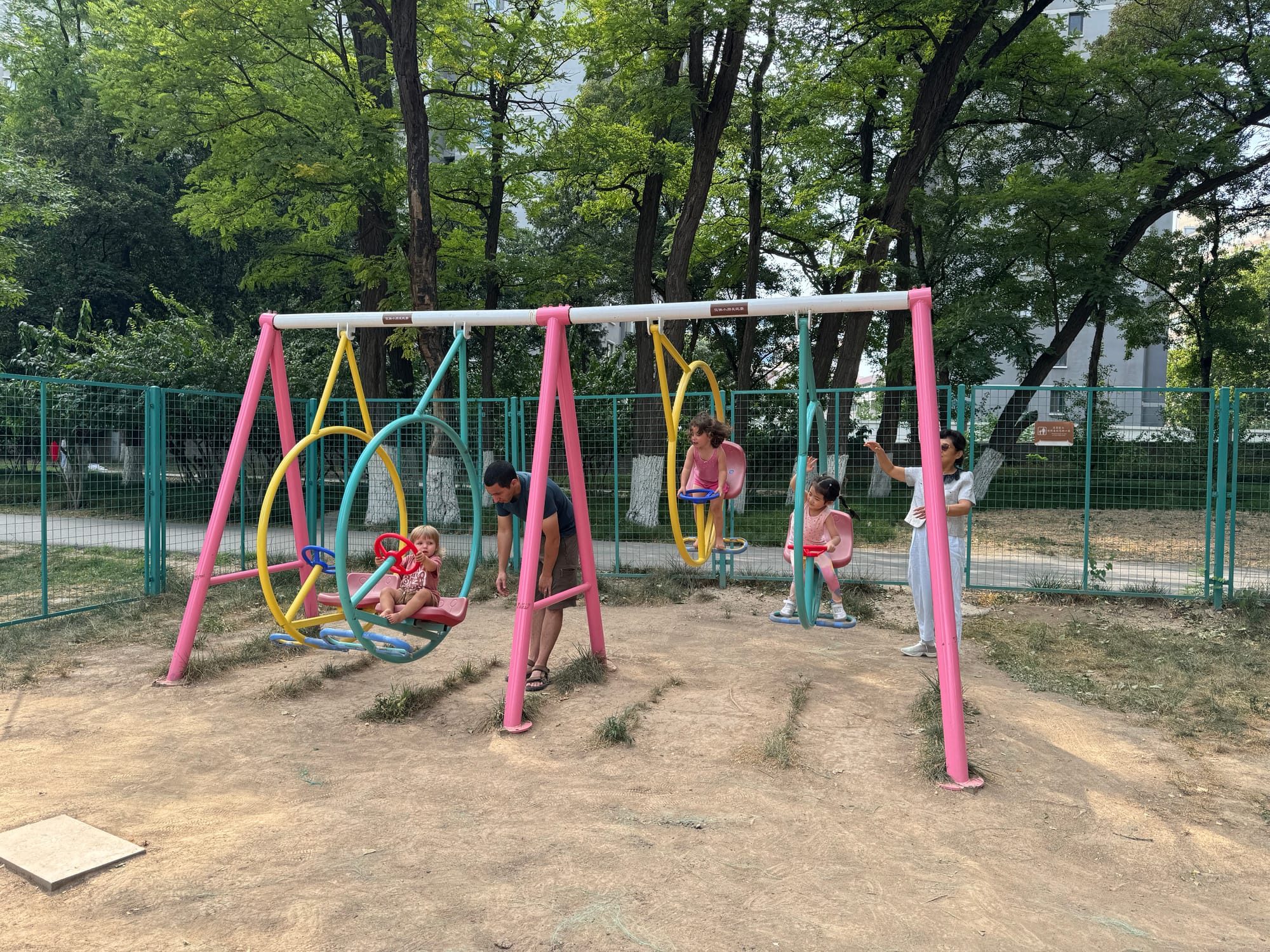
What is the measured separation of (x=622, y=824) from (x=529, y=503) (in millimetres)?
2258

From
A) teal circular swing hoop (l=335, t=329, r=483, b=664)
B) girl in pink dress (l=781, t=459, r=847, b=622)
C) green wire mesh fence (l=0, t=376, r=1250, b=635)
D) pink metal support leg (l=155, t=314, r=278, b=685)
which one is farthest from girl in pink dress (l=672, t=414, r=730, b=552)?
pink metal support leg (l=155, t=314, r=278, b=685)

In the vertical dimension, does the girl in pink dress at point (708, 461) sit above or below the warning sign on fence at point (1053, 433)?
below

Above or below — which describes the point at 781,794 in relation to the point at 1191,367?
below

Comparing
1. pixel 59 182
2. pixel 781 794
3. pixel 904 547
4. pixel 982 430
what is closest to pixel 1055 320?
pixel 982 430

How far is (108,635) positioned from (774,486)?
915cm

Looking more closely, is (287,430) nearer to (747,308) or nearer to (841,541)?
(747,308)

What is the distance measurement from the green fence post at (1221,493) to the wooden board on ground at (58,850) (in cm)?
946

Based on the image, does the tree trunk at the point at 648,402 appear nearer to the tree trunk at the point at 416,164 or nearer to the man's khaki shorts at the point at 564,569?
the tree trunk at the point at 416,164

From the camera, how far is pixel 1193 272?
73.6 ft

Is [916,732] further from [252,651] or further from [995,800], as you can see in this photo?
[252,651]

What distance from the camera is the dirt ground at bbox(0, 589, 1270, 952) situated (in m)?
3.10

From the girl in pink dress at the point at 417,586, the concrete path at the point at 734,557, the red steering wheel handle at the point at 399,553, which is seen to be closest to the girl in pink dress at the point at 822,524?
the girl in pink dress at the point at 417,586

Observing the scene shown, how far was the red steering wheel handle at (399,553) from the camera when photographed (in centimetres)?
545

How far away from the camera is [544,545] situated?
6094 mm
